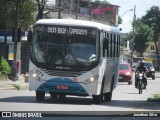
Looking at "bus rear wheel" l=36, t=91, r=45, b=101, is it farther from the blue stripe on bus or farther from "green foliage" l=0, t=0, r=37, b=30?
"green foliage" l=0, t=0, r=37, b=30

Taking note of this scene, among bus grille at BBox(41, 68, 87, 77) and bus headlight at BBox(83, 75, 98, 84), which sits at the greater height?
bus grille at BBox(41, 68, 87, 77)

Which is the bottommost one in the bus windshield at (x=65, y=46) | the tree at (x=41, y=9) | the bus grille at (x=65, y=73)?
the bus grille at (x=65, y=73)

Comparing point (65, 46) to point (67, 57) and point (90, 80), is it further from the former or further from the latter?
point (90, 80)

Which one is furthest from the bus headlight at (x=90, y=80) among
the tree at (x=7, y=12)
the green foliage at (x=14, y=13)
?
the tree at (x=7, y=12)

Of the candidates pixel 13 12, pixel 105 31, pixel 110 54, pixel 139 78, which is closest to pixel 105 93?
pixel 110 54

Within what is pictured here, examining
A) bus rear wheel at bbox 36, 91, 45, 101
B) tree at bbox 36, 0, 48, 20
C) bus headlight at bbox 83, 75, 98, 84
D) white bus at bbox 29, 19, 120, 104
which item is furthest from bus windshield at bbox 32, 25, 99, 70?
tree at bbox 36, 0, 48, 20

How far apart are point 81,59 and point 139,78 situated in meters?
11.1

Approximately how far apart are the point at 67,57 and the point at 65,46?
339 mm

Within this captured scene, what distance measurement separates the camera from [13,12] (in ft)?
152

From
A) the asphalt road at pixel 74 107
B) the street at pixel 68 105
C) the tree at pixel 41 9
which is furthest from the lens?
the tree at pixel 41 9

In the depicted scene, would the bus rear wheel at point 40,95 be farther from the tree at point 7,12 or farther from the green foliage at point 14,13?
the tree at point 7,12

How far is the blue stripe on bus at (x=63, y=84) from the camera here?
60.6 feet

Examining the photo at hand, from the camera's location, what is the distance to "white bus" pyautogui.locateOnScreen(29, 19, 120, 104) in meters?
18.4

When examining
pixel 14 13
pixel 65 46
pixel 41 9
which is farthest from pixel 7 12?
pixel 65 46
